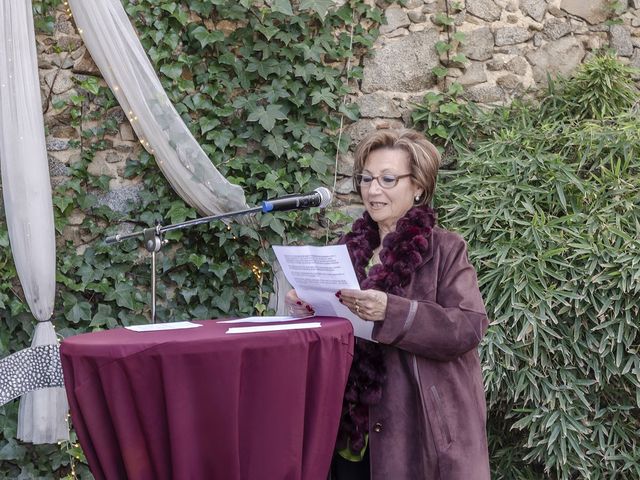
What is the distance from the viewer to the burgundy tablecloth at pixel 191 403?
154cm

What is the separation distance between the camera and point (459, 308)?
1940 mm

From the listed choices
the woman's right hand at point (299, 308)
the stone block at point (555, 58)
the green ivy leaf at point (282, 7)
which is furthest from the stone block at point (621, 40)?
the woman's right hand at point (299, 308)

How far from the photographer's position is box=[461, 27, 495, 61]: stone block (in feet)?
13.8

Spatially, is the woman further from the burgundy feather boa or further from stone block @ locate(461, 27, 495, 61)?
stone block @ locate(461, 27, 495, 61)

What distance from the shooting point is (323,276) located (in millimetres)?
1805

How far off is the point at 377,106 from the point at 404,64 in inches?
11.2

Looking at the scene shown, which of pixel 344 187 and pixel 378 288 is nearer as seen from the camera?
pixel 378 288

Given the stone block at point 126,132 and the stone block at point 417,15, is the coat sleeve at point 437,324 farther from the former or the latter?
the stone block at point 417,15

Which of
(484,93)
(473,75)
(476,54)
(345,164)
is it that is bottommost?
(345,164)

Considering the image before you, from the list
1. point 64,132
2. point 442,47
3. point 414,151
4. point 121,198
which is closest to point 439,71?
point 442,47

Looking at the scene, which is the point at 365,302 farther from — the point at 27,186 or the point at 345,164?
the point at 345,164

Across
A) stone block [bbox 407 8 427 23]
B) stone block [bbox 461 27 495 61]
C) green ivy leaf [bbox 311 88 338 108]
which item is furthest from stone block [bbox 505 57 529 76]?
green ivy leaf [bbox 311 88 338 108]

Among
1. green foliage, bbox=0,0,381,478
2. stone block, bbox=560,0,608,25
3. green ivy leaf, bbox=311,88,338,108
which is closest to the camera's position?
green foliage, bbox=0,0,381,478

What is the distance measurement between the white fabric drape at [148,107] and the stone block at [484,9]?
1.73 m
